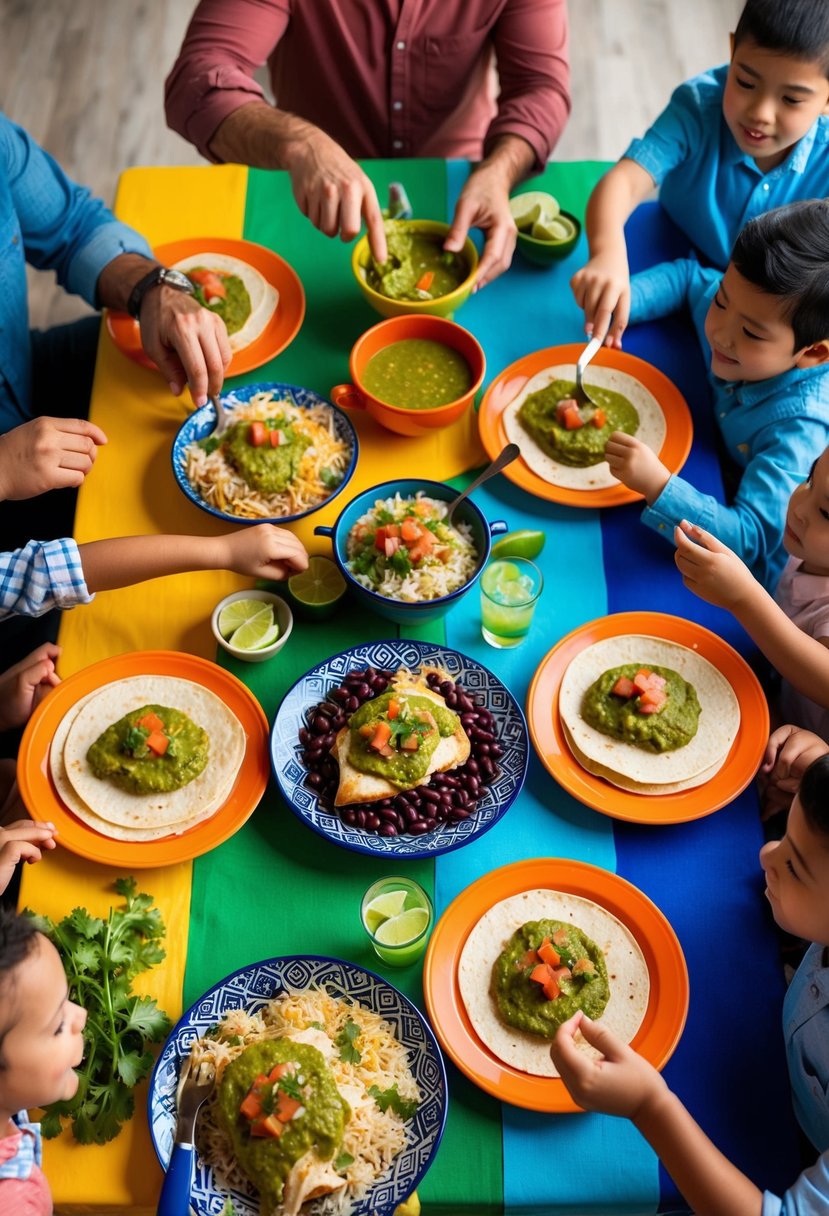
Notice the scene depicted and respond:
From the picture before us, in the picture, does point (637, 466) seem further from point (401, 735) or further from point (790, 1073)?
point (790, 1073)

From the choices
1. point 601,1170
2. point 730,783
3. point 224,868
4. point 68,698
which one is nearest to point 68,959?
point 224,868

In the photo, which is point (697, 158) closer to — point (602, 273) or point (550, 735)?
point (602, 273)

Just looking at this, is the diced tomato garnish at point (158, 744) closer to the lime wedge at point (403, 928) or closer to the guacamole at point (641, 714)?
the lime wedge at point (403, 928)

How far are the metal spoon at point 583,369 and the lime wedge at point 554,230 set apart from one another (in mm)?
466

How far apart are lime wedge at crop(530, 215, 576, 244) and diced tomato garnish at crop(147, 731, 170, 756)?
6.31 ft

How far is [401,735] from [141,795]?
60 cm

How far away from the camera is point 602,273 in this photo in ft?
9.69

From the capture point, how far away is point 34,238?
123 inches

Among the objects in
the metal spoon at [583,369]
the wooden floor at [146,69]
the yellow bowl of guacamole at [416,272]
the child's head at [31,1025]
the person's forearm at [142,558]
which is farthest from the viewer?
the wooden floor at [146,69]

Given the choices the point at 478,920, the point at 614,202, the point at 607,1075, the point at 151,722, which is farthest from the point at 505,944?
the point at 614,202

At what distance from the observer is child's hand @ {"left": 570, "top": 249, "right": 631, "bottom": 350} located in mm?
2932

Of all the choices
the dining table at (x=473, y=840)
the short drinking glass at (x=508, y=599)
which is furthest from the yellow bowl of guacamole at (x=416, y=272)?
the short drinking glass at (x=508, y=599)

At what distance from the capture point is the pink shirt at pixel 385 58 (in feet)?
11.2

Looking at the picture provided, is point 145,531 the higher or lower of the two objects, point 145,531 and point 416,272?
the lower
